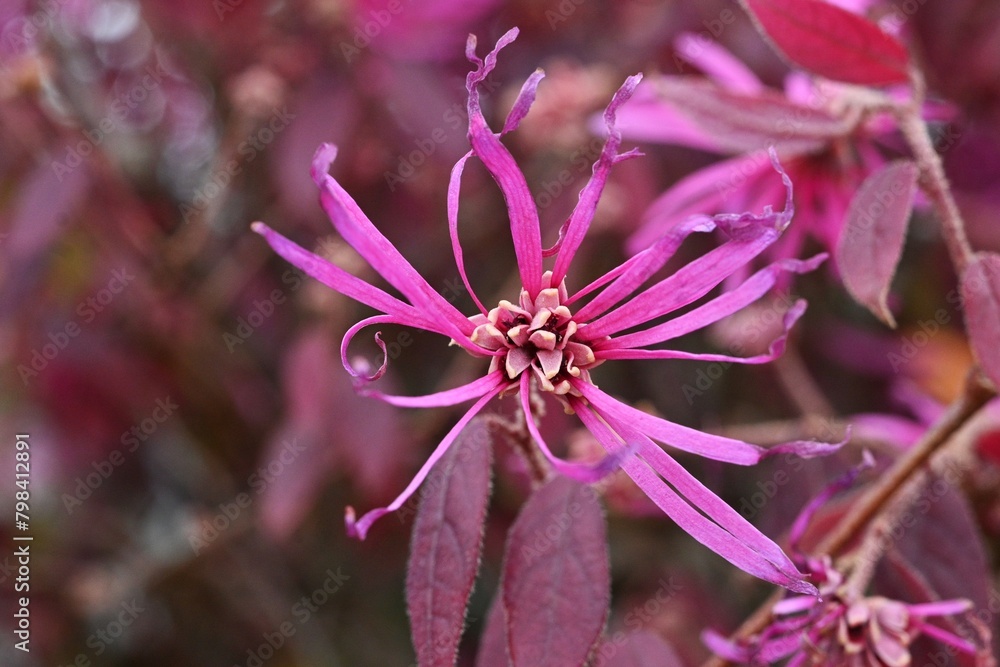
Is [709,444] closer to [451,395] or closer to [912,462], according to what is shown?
[451,395]

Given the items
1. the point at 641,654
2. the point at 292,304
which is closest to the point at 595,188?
the point at 641,654

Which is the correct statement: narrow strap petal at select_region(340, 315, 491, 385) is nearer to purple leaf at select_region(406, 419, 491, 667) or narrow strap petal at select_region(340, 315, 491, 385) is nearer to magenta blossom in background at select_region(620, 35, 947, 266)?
purple leaf at select_region(406, 419, 491, 667)

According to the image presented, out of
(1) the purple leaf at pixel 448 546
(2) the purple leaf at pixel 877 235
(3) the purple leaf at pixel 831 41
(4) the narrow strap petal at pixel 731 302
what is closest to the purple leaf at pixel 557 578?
(1) the purple leaf at pixel 448 546

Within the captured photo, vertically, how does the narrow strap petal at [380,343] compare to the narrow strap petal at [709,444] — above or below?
above

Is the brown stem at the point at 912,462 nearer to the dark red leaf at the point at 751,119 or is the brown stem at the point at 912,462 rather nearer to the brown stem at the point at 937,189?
the brown stem at the point at 937,189

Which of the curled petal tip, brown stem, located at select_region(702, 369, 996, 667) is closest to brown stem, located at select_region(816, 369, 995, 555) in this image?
brown stem, located at select_region(702, 369, 996, 667)

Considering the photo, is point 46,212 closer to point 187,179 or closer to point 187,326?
point 187,326

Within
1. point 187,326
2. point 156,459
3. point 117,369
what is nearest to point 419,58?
point 187,326
